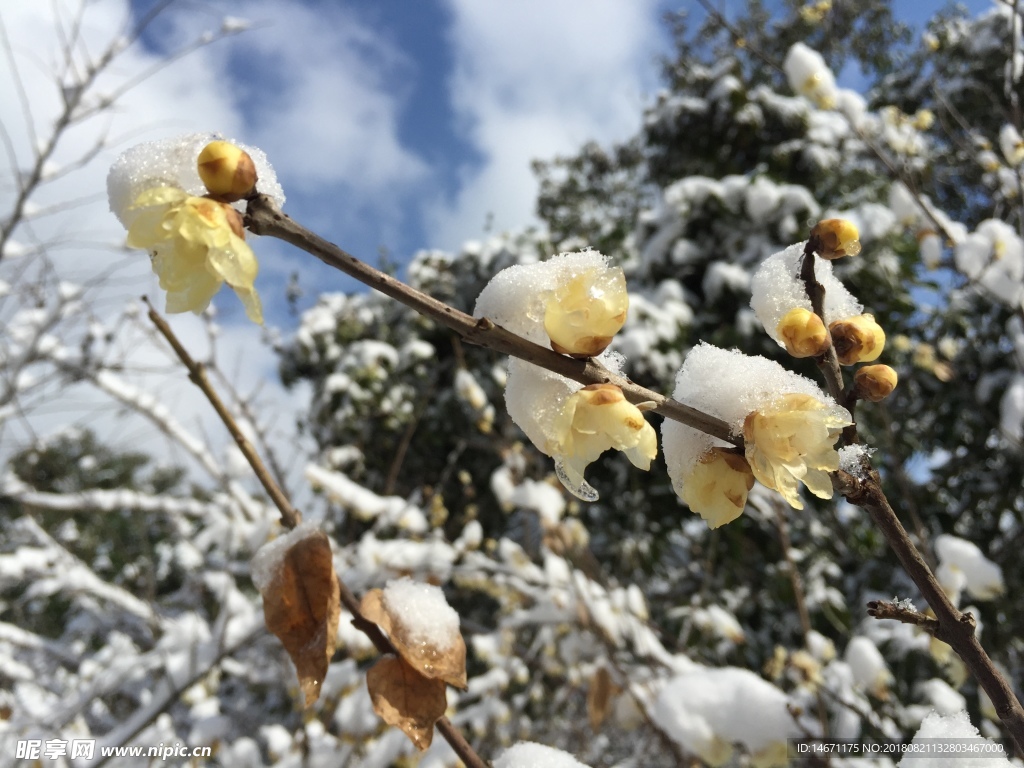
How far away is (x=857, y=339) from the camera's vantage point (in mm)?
444

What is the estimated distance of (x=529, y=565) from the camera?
2.23m

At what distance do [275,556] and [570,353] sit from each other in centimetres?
28

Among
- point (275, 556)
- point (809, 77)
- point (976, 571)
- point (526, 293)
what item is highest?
point (809, 77)

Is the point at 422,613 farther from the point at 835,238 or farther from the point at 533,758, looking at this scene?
the point at 835,238

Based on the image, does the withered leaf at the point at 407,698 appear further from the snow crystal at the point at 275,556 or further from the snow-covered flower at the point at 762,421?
the snow-covered flower at the point at 762,421

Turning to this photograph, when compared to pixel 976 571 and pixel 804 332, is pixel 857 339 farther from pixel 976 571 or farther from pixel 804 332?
pixel 976 571

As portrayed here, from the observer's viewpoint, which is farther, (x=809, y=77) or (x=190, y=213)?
(x=809, y=77)

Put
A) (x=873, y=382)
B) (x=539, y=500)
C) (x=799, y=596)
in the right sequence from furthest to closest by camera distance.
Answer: (x=539, y=500) → (x=799, y=596) → (x=873, y=382)

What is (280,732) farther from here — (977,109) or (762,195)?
(977,109)

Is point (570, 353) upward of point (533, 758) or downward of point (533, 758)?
upward

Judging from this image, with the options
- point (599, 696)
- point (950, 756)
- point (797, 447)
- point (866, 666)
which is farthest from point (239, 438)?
point (866, 666)

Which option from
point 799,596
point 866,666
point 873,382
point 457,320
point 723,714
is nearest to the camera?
point 457,320

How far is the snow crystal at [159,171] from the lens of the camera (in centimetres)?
37

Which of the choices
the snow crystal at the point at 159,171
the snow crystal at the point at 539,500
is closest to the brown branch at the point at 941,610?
the snow crystal at the point at 159,171
